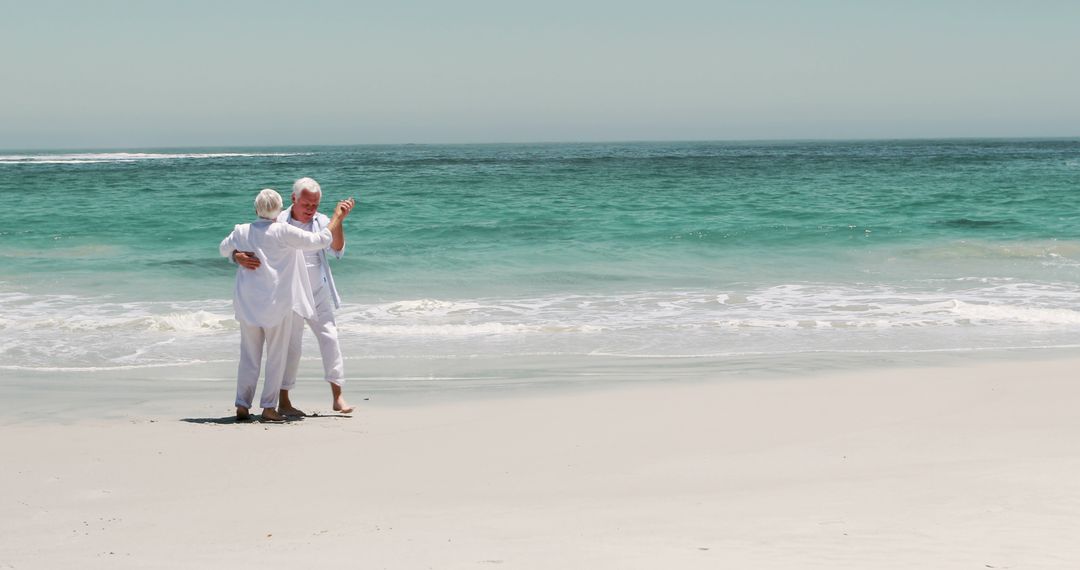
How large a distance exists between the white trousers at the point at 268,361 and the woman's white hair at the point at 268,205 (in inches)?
25.9

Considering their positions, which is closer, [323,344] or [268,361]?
[268,361]

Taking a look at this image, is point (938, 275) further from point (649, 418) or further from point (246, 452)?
point (246, 452)

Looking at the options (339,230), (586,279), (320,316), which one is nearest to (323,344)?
(320,316)

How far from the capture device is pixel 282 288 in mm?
6102

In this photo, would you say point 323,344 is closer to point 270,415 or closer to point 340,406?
point 340,406

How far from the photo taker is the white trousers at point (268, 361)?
623cm

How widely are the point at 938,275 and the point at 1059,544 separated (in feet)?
35.1

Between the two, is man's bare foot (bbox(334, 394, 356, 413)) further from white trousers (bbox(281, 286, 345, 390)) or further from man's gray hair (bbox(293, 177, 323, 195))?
man's gray hair (bbox(293, 177, 323, 195))

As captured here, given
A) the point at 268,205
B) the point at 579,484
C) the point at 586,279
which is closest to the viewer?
the point at 579,484

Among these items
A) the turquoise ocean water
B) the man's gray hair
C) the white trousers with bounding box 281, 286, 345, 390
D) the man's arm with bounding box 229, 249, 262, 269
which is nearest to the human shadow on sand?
the white trousers with bounding box 281, 286, 345, 390

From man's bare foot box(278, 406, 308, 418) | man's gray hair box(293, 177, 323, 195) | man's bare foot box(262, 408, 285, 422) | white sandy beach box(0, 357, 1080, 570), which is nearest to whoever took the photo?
white sandy beach box(0, 357, 1080, 570)

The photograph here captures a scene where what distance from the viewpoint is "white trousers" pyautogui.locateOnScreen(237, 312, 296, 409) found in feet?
20.4

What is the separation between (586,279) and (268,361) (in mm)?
7784

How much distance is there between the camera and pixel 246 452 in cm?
534
